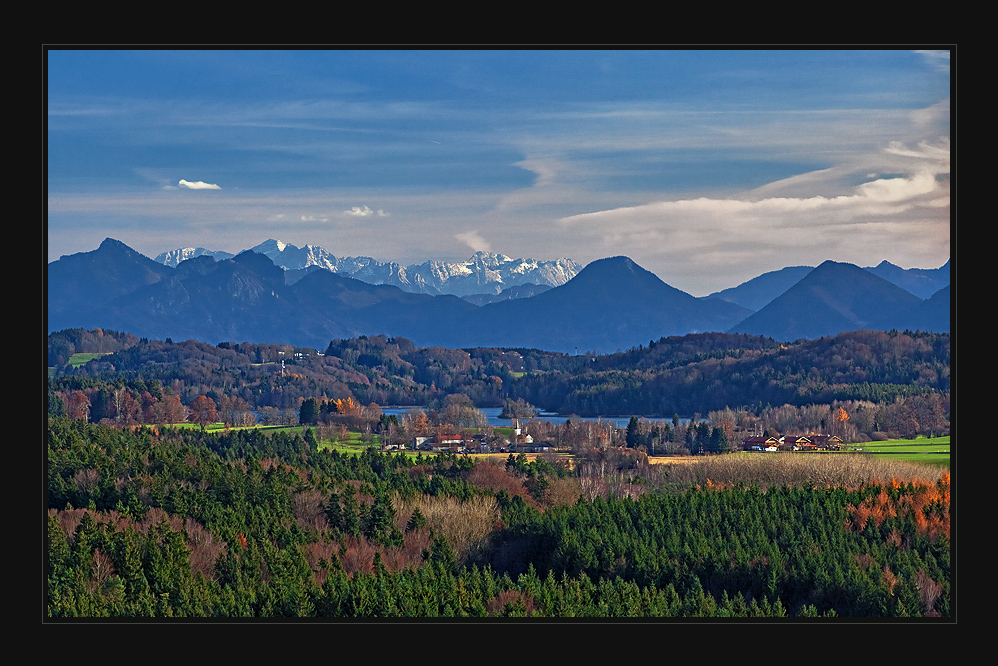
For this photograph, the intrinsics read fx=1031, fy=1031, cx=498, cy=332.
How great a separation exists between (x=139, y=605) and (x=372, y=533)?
1514 centimetres

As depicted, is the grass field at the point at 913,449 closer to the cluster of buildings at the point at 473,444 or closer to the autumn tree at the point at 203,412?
the cluster of buildings at the point at 473,444

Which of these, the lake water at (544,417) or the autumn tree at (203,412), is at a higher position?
the autumn tree at (203,412)

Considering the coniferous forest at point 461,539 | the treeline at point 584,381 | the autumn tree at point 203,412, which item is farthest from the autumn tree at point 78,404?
the coniferous forest at point 461,539

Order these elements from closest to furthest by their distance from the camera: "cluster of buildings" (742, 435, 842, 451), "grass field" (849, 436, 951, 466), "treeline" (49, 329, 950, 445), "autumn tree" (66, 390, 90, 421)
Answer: "grass field" (849, 436, 951, 466) → "cluster of buildings" (742, 435, 842, 451) → "autumn tree" (66, 390, 90, 421) → "treeline" (49, 329, 950, 445)

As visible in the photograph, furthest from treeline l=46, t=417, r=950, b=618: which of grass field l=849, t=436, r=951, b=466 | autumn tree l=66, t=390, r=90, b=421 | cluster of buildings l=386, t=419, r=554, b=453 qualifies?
autumn tree l=66, t=390, r=90, b=421

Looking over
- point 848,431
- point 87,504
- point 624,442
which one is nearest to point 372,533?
point 87,504

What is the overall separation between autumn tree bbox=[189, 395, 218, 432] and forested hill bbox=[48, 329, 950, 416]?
5320mm

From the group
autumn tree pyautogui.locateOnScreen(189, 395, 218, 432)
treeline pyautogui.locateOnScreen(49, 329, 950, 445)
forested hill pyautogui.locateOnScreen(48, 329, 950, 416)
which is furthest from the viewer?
forested hill pyautogui.locateOnScreen(48, 329, 950, 416)

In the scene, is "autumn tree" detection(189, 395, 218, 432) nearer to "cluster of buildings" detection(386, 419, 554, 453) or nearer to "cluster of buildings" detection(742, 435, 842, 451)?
"cluster of buildings" detection(386, 419, 554, 453)

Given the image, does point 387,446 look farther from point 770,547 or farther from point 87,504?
point 770,547

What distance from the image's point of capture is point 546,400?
537ft

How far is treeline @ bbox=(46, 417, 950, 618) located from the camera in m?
25.4

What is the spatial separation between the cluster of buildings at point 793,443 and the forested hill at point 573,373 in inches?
947

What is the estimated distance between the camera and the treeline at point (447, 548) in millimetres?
25438
